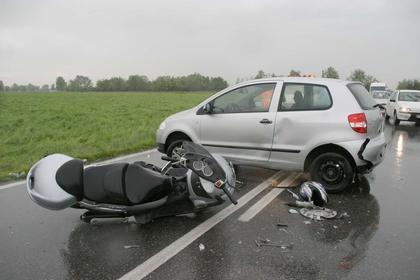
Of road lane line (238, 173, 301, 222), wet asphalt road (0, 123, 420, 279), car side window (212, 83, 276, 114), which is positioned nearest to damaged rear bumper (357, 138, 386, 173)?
wet asphalt road (0, 123, 420, 279)

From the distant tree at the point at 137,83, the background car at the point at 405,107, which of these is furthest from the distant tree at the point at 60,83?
the background car at the point at 405,107

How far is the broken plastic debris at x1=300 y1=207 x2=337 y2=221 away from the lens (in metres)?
4.68

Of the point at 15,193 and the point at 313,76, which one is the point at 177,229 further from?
the point at 313,76

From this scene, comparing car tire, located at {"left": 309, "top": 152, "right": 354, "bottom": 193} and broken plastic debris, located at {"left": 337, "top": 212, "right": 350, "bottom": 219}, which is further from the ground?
car tire, located at {"left": 309, "top": 152, "right": 354, "bottom": 193}

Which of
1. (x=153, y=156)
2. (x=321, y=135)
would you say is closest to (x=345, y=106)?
(x=321, y=135)

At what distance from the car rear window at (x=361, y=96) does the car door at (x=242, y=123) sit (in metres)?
1.18

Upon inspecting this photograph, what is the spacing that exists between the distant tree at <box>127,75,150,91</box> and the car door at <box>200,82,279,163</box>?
9382 cm

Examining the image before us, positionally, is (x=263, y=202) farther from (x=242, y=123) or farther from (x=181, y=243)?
(x=181, y=243)

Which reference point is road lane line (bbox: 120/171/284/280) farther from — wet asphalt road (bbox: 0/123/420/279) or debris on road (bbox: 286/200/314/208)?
debris on road (bbox: 286/200/314/208)

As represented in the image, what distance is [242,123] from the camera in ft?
20.0

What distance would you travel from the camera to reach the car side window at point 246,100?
6.05 meters

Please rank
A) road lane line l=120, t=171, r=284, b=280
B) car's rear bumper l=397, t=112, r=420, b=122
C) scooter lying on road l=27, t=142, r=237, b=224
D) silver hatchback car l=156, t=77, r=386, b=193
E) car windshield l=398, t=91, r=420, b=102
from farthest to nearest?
car windshield l=398, t=91, r=420, b=102 → car's rear bumper l=397, t=112, r=420, b=122 → silver hatchback car l=156, t=77, r=386, b=193 → scooter lying on road l=27, t=142, r=237, b=224 → road lane line l=120, t=171, r=284, b=280

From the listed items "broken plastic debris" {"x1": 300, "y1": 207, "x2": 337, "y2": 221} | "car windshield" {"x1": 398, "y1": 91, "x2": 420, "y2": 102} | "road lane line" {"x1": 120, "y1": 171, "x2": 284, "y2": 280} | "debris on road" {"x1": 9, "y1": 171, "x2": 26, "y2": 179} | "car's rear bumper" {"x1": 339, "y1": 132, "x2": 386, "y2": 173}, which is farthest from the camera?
"car windshield" {"x1": 398, "y1": 91, "x2": 420, "y2": 102}

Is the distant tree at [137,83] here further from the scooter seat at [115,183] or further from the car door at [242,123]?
the scooter seat at [115,183]
